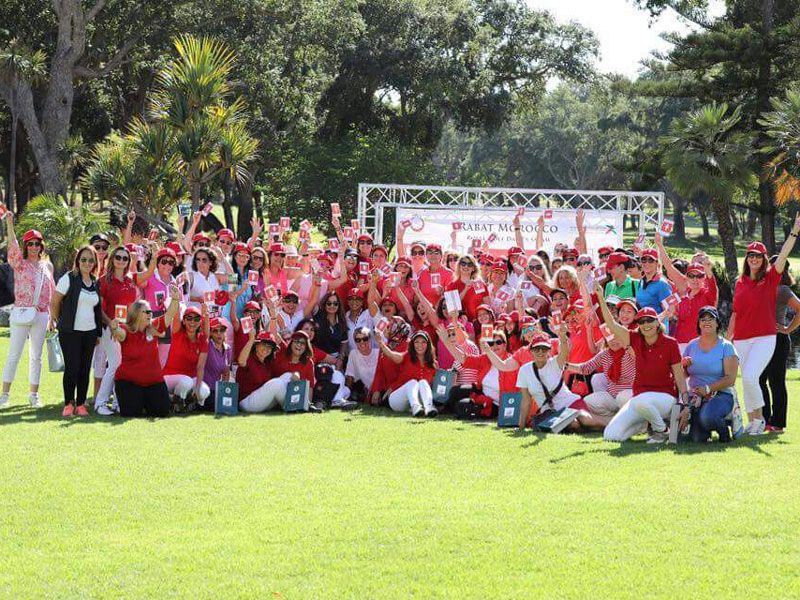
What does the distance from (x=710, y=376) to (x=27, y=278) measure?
21.5 ft

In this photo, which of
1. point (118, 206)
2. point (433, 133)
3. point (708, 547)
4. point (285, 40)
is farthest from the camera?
point (433, 133)

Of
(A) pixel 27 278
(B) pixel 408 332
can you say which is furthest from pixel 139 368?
(B) pixel 408 332

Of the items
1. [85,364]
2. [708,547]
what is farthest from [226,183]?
[708,547]

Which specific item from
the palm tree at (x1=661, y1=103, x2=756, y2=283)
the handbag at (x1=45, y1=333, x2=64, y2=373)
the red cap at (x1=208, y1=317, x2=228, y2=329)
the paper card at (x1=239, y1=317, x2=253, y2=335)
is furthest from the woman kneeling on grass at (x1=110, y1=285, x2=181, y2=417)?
the palm tree at (x1=661, y1=103, x2=756, y2=283)

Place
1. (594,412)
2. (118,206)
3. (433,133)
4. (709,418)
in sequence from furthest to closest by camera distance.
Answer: (433,133) < (118,206) < (594,412) < (709,418)

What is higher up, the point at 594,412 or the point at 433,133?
the point at 433,133

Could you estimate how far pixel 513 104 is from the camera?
43562 millimetres

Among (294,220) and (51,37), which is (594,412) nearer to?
(51,37)

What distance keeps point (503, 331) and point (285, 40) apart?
26.3 meters

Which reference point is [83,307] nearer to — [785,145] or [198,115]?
[198,115]

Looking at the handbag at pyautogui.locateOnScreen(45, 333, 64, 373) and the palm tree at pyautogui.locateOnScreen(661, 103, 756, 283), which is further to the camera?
the palm tree at pyautogui.locateOnScreen(661, 103, 756, 283)

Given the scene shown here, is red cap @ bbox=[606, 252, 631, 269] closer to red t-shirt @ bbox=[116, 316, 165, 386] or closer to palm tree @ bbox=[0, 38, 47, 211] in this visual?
red t-shirt @ bbox=[116, 316, 165, 386]

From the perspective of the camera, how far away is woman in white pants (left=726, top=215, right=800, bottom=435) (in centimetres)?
965

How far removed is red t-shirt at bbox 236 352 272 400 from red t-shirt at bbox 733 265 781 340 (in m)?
4.66
